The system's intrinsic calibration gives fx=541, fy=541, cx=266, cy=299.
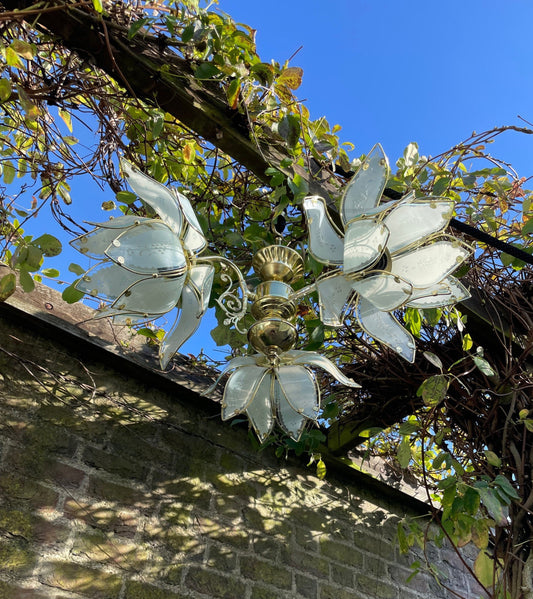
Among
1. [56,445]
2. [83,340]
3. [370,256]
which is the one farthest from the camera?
[83,340]

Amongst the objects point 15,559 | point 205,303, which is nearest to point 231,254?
point 205,303

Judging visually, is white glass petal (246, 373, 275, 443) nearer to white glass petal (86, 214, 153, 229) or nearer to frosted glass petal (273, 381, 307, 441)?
frosted glass petal (273, 381, 307, 441)

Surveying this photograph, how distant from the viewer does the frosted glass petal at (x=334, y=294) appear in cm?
92

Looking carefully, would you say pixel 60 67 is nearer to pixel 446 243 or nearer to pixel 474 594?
pixel 446 243

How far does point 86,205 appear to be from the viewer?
214 centimetres

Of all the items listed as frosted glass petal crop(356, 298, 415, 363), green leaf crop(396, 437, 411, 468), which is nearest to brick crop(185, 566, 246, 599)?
green leaf crop(396, 437, 411, 468)

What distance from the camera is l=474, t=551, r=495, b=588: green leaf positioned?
1562 millimetres

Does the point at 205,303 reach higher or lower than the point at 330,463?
lower

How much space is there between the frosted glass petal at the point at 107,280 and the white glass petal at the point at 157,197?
0.36 ft

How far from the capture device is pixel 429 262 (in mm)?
928

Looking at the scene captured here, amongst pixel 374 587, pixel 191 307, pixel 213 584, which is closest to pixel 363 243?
pixel 191 307

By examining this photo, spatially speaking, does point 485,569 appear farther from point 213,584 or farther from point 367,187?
point 367,187

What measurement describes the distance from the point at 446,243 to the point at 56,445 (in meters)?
1.44

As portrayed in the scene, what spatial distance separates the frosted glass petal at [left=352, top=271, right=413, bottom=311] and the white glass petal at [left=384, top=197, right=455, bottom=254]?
0.06m
